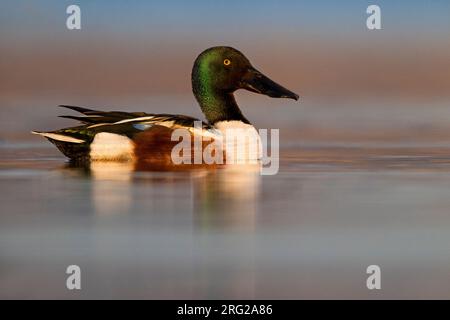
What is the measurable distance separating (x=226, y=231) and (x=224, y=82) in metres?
3.84

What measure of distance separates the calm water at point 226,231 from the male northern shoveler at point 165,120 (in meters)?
0.39

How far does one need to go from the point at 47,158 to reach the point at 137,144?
855 mm

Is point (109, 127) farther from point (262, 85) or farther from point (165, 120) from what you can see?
point (262, 85)

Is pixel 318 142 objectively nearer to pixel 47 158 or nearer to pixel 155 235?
pixel 47 158

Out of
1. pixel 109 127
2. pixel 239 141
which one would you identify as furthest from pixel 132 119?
pixel 239 141

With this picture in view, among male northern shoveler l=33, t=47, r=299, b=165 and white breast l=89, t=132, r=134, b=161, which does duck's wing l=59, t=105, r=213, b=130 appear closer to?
male northern shoveler l=33, t=47, r=299, b=165

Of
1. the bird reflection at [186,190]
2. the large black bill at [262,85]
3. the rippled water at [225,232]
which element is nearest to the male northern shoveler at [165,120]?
the large black bill at [262,85]

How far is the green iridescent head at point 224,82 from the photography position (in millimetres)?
9734

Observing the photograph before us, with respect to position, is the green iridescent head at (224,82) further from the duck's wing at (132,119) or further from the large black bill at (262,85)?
the duck's wing at (132,119)

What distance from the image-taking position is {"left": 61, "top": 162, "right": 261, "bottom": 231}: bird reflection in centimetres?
656

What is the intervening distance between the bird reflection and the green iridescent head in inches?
38.0

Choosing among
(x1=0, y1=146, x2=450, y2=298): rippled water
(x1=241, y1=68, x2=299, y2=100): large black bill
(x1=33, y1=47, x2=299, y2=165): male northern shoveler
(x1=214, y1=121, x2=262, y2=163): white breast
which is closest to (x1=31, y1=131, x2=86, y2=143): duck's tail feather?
(x1=33, y1=47, x2=299, y2=165): male northern shoveler

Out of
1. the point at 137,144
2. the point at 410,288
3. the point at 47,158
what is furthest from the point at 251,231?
the point at 47,158

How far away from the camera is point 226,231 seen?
20.0 feet
